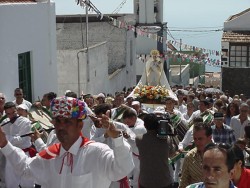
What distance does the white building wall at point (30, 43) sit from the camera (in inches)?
611

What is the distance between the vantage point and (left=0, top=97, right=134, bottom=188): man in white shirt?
4.89m

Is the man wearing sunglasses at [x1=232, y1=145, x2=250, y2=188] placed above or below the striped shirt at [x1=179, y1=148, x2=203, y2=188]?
above

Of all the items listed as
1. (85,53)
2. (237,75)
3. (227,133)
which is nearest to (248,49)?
(237,75)

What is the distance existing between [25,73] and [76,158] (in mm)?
12744

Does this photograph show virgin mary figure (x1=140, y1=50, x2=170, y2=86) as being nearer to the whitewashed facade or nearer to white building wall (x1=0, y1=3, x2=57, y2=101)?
white building wall (x1=0, y1=3, x2=57, y2=101)

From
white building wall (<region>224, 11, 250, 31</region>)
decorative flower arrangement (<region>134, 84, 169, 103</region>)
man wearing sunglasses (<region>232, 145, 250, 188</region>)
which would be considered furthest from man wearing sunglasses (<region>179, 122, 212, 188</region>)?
white building wall (<region>224, 11, 250, 31</region>)

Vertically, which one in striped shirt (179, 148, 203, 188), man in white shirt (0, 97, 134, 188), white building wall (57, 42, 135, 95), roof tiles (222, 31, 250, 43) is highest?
man in white shirt (0, 97, 134, 188)

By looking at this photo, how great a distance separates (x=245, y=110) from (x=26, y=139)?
4.08 meters

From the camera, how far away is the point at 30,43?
17.3m

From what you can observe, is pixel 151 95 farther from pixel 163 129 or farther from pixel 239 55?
pixel 239 55

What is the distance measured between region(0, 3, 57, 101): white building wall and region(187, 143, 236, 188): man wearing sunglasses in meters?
11.3

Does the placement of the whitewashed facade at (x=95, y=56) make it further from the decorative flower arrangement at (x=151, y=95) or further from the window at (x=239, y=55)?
the decorative flower arrangement at (x=151, y=95)

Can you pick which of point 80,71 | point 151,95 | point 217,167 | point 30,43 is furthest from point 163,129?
point 80,71

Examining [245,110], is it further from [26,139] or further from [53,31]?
[53,31]
